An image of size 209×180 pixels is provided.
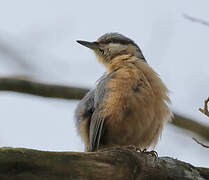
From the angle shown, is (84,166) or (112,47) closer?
(84,166)

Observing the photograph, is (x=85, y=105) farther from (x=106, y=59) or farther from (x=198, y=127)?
(x=198, y=127)

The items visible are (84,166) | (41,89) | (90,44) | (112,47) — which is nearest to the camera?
(84,166)

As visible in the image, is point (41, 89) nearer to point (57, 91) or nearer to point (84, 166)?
point (57, 91)

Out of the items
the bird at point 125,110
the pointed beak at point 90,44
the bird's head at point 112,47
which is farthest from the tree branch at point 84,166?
the pointed beak at point 90,44

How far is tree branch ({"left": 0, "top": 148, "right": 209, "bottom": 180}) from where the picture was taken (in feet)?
8.58

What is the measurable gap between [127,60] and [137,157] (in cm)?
224

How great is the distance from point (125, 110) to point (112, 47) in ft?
4.83

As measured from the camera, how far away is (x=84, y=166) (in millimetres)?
2820

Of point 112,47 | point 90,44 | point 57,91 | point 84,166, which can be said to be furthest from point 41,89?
point 84,166

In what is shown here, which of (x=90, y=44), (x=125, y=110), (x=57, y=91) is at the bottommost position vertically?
(x=57, y=91)

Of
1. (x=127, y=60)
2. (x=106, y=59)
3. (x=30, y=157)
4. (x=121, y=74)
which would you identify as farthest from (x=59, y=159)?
(x=106, y=59)

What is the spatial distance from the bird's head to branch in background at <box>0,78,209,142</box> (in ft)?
1.71

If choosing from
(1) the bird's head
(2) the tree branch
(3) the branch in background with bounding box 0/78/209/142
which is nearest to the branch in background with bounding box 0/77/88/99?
(3) the branch in background with bounding box 0/78/209/142

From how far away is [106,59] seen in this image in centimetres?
561
